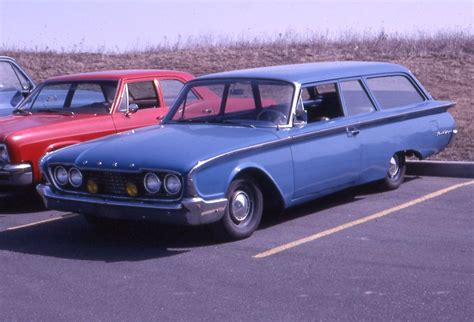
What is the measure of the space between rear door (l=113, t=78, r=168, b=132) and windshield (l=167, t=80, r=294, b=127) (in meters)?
1.18

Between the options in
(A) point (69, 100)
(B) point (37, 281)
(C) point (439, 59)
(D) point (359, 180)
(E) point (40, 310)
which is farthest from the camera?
(C) point (439, 59)

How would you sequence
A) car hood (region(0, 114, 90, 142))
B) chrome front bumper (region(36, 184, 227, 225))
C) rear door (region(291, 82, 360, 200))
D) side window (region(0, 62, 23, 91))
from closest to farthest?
chrome front bumper (region(36, 184, 227, 225))
rear door (region(291, 82, 360, 200))
car hood (region(0, 114, 90, 142))
side window (region(0, 62, 23, 91))

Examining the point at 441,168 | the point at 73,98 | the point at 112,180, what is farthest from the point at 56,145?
the point at 441,168

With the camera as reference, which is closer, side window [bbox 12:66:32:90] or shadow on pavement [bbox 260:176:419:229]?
shadow on pavement [bbox 260:176:419:229]

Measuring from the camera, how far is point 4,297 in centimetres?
616

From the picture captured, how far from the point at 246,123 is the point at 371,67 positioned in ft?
6.64

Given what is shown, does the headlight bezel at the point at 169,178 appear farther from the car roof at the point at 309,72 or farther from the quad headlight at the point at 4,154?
the quad headlight at the point at 4,154

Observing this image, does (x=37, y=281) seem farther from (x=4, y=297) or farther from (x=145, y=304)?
(x=145, y=304)

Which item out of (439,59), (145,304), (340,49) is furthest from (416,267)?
(340,49)

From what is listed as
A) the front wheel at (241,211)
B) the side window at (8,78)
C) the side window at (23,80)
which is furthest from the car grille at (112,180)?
the side window at (23,80)

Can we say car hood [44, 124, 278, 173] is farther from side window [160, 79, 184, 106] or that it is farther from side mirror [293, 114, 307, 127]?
side window [160, 79, 184, 106]

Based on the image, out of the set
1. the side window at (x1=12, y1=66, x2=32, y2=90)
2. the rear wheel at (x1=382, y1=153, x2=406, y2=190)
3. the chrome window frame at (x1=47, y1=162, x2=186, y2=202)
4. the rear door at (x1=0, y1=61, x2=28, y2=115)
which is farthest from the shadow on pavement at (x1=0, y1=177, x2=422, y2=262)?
the side window at (x1=12, y1=66, x2=32, y2=90)

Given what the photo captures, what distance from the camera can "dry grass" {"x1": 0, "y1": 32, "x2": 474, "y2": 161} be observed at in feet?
59.7

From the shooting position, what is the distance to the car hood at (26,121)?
9.11 meters
